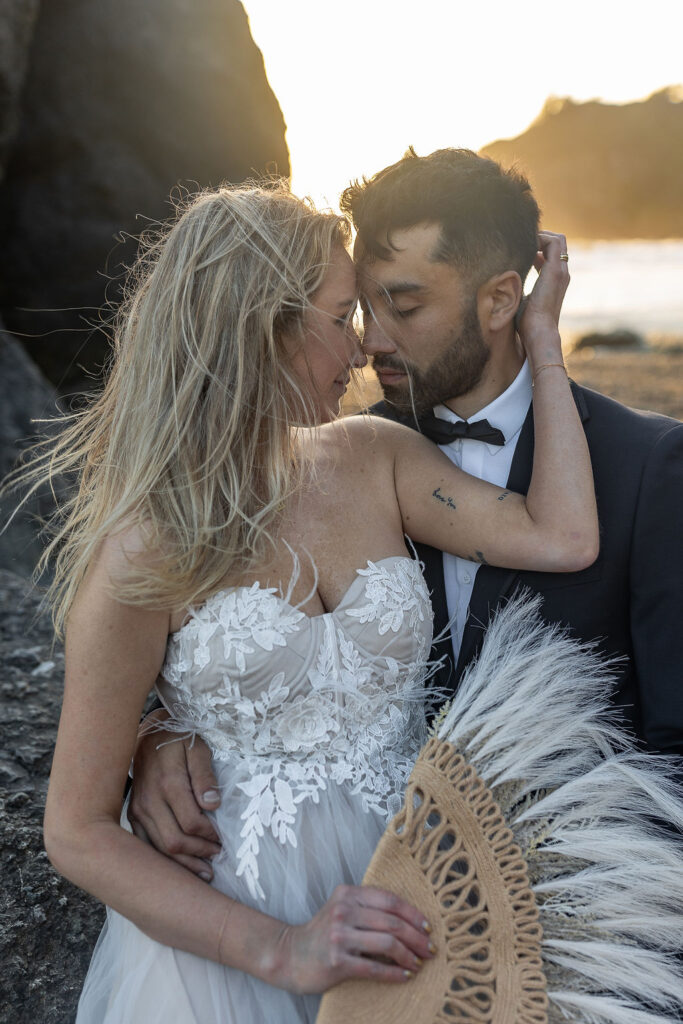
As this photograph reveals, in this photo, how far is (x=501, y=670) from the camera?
186cm

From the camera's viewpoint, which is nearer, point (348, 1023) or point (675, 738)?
point (348, 1023)

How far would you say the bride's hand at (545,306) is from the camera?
95.3 inches

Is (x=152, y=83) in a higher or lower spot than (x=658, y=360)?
higher

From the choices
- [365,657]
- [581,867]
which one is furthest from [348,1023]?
[365,657]

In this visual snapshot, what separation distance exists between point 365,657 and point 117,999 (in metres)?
0.87

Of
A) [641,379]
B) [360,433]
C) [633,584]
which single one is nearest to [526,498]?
[633,584]

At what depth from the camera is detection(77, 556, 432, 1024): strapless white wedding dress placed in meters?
1.78

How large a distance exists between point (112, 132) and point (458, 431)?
4058 millimetres

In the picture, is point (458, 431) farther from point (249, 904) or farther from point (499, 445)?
point (249, 904)

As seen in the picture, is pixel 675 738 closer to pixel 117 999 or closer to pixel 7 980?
pixel 117 999

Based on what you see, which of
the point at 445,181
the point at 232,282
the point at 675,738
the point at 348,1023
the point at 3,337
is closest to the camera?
the point at 348,1023

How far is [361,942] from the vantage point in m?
1.45

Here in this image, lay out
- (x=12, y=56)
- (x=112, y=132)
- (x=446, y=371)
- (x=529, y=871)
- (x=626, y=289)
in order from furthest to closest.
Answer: (x=626, y=289) < (x=112, y=132) < (x=12, y=56) < (x=446, y=371) < (x=529, y=871)

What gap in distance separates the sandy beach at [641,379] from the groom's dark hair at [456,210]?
16.5 feet
